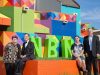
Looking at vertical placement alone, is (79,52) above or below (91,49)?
below

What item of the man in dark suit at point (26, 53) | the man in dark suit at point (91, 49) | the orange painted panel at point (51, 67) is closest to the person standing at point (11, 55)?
the man in dark suit at point (26, 53)

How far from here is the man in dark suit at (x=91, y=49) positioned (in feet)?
52.3

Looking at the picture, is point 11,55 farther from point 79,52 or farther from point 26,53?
point 79,52

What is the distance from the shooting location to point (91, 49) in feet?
52.8

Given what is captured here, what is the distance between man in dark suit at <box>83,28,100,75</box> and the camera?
52.3 feet

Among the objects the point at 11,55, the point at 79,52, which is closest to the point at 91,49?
the point at 79,52

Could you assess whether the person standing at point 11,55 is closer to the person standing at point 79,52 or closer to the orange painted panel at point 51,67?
the orange painted panel at point 51,67

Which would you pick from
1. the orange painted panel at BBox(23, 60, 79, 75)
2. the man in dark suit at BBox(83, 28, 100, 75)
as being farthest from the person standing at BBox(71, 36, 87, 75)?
the orange painted panel at BBox(23, 60, 79, 75)

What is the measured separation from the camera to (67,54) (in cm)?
2358

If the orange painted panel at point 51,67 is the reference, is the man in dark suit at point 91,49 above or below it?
above

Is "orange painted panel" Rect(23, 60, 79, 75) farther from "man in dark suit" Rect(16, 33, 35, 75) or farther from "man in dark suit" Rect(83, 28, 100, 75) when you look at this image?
"man in dark suit" Rect(83, 28, 100, 75)

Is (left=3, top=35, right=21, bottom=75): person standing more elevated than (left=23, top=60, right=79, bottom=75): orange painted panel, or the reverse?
(left=3, top=35, right=21, bottom=75): person standing

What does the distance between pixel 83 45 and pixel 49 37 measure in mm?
7939

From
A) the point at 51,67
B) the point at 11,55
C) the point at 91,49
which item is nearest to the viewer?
the point at 11,55
